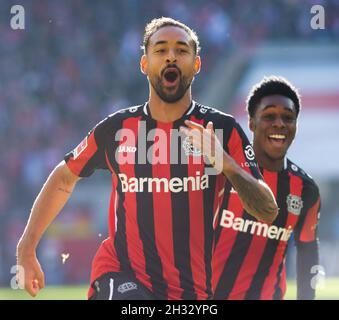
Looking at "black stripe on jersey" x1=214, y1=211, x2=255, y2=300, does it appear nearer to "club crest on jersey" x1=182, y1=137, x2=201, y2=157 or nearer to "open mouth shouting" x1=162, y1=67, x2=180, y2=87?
"club crest on jersey" x1=182, y1=137, x2=201, y2=157

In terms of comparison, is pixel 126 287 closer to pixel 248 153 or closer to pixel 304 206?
pixel 248 153

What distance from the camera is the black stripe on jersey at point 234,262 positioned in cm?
636

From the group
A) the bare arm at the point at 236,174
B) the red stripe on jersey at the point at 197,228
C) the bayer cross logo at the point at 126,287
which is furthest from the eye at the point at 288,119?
the bayer cross logo at the point at 126,287

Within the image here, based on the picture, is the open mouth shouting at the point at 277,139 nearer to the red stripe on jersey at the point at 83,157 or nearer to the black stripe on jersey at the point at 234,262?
the black stripe on jersey at the point at 234,262

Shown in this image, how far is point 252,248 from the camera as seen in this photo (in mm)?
6441

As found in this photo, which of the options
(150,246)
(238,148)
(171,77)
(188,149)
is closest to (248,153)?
(238,148)

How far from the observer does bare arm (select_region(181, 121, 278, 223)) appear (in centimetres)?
479

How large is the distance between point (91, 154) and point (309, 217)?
6.05ft

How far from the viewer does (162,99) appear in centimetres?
543

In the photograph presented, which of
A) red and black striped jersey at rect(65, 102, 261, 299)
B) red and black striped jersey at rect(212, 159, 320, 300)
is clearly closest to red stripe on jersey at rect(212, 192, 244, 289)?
red and black striped jersey at rect(212, 159, 320, 300)

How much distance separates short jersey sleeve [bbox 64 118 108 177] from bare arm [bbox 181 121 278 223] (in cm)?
79

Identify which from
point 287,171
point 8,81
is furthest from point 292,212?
point 8,81

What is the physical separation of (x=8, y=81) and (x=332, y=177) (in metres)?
7.14

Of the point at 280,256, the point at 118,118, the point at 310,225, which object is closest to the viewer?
the point at 118,118
